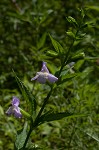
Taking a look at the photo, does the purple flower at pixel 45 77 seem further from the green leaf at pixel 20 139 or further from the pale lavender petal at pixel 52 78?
the green leaf at pixel 20 139

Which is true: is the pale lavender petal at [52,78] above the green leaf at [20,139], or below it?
above

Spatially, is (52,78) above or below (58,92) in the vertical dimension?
above

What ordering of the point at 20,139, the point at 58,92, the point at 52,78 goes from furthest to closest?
the point at 58,92
the point at 20,139
the point at 52,78

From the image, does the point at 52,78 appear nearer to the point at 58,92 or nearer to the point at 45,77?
the point at 45,77

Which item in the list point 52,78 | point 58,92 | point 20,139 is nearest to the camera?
point 52,78

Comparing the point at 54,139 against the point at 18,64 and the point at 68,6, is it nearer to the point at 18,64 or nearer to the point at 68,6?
the point at 18,64

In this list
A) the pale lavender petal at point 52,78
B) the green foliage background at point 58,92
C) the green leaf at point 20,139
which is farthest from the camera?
the green foliage background at point 58,92

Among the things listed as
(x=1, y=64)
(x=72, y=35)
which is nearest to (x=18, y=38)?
(x=1, y=64)

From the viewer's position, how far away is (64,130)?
2264 mm

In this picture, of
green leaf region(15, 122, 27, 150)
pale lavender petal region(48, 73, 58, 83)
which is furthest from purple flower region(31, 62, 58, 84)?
green leaf region(15, 122, 27, 150)

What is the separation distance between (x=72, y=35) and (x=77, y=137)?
2.63 ft

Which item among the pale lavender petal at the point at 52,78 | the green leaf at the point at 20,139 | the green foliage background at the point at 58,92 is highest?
the pale lavender petal at the point at 52,78

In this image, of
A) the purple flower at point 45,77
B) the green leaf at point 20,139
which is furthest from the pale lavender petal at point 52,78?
the green leaf at point 20,139

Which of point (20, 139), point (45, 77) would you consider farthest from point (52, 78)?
point (20, 139)
